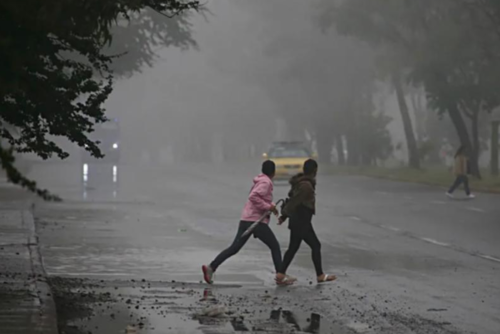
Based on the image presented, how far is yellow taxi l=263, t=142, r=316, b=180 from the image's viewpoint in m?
49.8

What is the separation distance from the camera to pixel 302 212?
15.7 meters

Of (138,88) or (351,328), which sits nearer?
(351,328)

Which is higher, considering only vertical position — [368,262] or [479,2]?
[479,2]

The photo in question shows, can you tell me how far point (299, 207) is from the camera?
15.7m

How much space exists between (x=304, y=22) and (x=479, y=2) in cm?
2797

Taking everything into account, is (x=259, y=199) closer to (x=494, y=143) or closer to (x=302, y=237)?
(x=302, y=237)

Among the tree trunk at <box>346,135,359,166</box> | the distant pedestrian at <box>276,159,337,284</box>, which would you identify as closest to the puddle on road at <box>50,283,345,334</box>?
the distant pedestrian at <box>276,159,337,284</box>

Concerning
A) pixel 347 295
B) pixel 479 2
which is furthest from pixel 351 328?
pixel 479 2

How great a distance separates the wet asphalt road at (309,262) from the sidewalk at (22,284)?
38cm

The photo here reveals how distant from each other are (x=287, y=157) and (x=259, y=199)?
35959 mm

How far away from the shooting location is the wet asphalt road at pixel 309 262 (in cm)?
1224

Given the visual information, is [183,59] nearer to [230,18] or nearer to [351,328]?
[230,18]

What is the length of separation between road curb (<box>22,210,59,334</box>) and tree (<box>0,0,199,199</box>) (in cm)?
146

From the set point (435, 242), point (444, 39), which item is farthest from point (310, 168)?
point (444, 39)
